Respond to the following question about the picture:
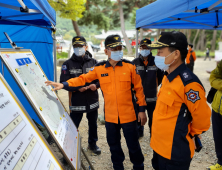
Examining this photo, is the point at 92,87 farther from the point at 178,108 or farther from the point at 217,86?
the point at 217,86

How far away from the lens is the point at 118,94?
7.45ft

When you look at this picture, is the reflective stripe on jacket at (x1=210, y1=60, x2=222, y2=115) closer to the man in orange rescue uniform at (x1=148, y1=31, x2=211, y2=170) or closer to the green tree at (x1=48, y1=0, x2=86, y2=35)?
the man in orange rescue uniform at (x1=148, y1=31, x2=211, y2=170)

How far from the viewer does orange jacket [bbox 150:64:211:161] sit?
1.50 metres

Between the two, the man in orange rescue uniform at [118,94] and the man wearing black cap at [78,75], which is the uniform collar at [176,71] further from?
the man wearing black cap at [78,75]

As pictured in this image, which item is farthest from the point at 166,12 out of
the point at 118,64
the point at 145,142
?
the point at 145,142

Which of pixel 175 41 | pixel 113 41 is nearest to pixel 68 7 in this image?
pixel 113 41

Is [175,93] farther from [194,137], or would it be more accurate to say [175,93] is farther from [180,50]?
[194,137]

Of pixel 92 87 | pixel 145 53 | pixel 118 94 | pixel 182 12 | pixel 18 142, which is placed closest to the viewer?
pixel 18 142

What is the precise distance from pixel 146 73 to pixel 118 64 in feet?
3.88

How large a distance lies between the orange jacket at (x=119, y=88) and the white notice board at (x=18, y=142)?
1.16 meters

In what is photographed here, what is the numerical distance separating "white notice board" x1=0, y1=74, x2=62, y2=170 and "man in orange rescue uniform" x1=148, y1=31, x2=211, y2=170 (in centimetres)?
95

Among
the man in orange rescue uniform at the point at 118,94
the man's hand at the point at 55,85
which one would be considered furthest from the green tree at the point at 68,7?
the man's hand at the point at 55,85

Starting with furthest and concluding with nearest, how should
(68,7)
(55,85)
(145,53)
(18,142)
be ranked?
(68,7)
(145,53)
(55,85)
(18,142)

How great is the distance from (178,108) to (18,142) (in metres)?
1.23
